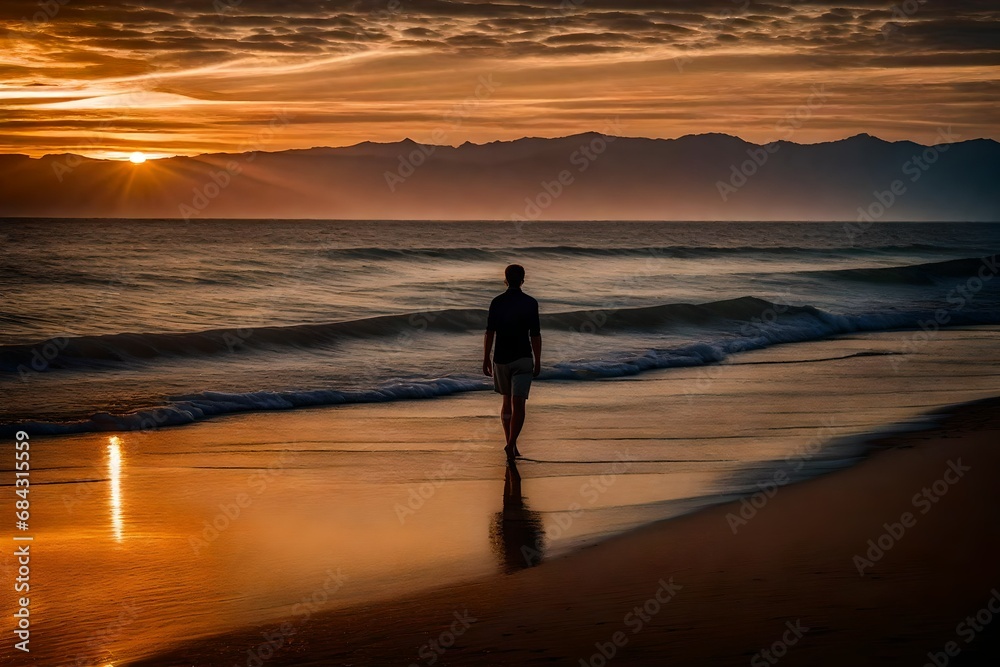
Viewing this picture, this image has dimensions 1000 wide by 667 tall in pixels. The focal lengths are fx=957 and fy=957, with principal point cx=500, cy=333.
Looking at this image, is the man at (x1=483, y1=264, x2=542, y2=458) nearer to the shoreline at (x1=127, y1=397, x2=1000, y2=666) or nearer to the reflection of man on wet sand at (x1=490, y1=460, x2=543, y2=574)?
the reflection of man on wet sand at (x1=490, y1=460, x2=543, y2=574)

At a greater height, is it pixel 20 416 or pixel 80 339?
pixel 80 339

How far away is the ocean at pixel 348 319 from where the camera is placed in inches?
535

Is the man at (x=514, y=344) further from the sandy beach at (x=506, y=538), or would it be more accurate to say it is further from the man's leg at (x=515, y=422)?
the sandy beach at (x=506, y=538)

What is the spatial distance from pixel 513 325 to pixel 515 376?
1.65 feet

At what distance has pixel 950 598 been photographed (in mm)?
5129

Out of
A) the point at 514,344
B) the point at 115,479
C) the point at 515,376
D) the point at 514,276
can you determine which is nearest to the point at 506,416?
the point at 515,376

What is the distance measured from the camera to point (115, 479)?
8.34 metres

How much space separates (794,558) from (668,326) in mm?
17866

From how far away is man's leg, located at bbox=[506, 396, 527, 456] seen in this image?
361 inches

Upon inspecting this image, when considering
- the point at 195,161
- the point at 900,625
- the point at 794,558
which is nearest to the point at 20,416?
the point at 794,558

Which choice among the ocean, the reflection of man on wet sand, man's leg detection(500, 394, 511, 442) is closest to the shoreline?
the reflection of man on wet sand

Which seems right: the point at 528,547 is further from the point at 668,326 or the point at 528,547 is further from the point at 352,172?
the point at 352,172

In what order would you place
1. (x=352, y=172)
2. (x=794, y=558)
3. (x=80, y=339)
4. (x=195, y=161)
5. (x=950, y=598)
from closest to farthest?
1. (x=950, y=598)
2. (x=794, y=558)
3. (x=80, y=339)
4. (x=195, y=161)
5. (x=352, y=172)

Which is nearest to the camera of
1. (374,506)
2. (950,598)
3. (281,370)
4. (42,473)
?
(950,598)
